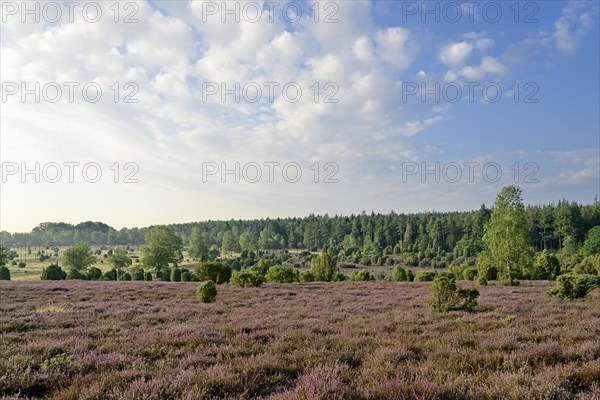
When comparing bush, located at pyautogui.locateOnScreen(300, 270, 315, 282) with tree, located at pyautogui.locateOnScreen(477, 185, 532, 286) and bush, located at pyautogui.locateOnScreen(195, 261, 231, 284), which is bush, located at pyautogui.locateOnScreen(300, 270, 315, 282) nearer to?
bush, located at pyautogui.locateOnScreen(195, 261, 231, 284)

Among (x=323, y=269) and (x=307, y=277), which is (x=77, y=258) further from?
(x=323, y=269)

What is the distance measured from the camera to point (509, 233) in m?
32.2

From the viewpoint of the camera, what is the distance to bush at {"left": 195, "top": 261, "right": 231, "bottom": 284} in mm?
32531

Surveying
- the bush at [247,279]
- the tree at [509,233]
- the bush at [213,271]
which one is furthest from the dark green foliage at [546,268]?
the bush at [213,271]

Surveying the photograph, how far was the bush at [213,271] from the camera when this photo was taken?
32531 millimetres

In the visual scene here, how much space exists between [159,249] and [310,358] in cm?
5658

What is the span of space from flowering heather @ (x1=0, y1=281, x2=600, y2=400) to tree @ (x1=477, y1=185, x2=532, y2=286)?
21429 mm

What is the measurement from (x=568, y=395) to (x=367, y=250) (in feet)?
373

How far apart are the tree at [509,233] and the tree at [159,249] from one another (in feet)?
160

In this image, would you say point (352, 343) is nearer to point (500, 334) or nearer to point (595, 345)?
point (500, 334)

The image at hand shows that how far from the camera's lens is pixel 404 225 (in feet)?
424

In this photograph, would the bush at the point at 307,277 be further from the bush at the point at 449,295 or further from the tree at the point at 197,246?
the tree at the point at 197,246

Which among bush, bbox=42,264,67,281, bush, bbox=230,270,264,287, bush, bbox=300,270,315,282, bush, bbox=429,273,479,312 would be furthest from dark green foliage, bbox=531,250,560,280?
bush, bbox=42,264,67,281

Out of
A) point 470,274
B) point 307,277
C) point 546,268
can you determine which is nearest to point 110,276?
point 307,277
